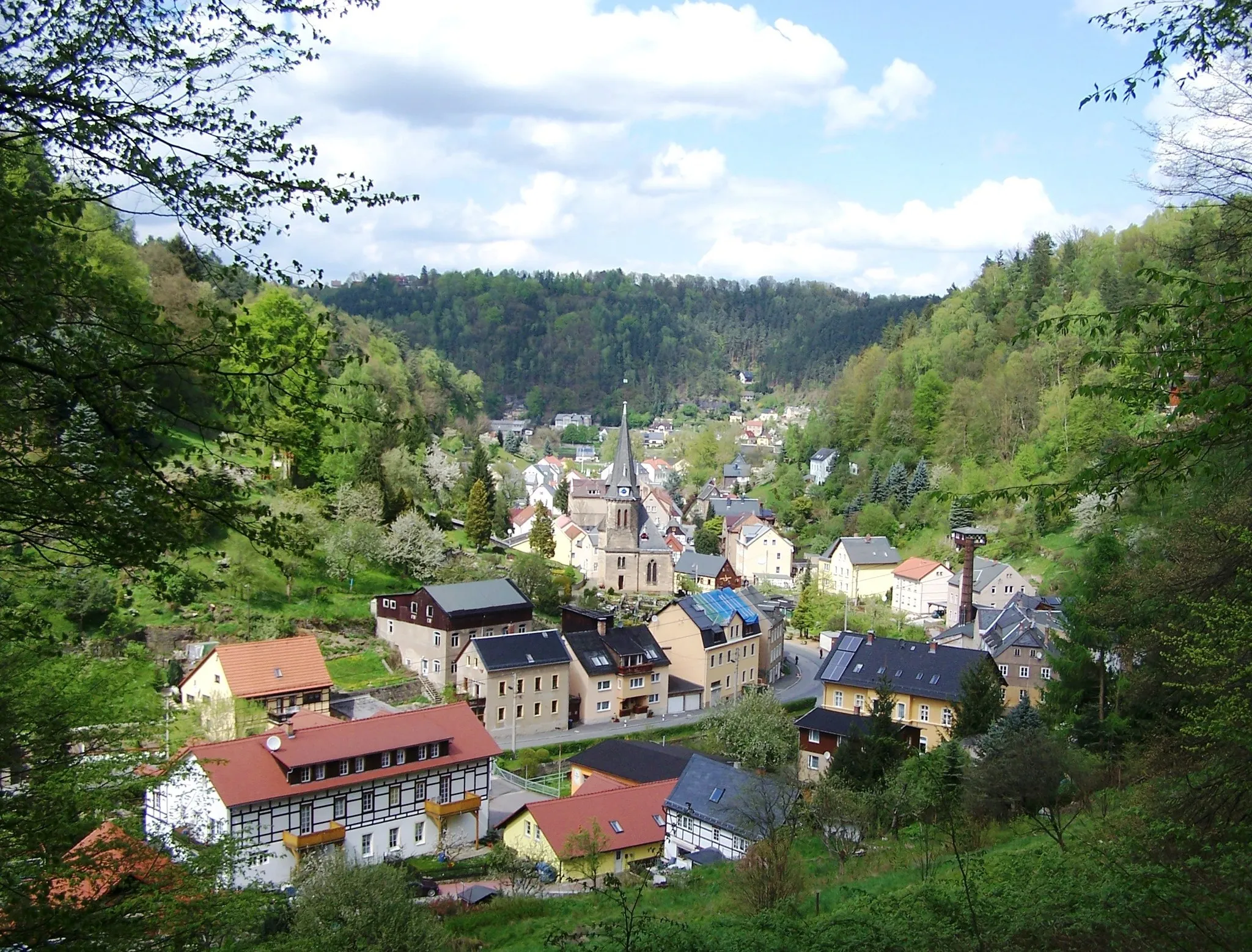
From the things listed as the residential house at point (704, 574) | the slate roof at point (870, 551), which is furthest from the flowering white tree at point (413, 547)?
the slate roof at point (870, 551)

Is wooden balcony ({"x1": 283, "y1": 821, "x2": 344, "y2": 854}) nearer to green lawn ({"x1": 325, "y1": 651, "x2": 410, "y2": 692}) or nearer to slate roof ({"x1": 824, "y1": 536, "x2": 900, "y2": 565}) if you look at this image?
green lawn ({"x1": 325, "y1": 651, "x2": 410, "y2": 692})

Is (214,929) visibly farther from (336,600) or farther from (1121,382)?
(336,600)

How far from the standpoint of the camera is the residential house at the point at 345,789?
58.4ft

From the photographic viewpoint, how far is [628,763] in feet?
78.7

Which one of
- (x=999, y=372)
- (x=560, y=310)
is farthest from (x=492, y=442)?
(x=560, y=310)

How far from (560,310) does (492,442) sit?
307ft

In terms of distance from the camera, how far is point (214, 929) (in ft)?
28.1

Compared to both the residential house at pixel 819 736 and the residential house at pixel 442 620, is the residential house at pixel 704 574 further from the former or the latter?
the residential house at pixel 819 736

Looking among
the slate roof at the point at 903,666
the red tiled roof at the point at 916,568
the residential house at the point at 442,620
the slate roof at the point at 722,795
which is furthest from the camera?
the red tiled roof at the point at 916,568

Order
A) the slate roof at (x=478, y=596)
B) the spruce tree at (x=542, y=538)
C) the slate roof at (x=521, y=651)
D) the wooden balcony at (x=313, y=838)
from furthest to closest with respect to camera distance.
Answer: the spruce tree at (x=542, y=538)
the slate roof at (x=478, y=596)
the slate roof at (x=521, y=651)
the wooden balcony at (x=313, y=838)

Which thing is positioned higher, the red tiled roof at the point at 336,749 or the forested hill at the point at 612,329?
the forested hill at the point at 612,329

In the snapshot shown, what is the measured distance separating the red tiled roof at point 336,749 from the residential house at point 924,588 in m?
29.7

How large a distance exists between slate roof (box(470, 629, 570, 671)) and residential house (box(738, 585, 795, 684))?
9970 mm

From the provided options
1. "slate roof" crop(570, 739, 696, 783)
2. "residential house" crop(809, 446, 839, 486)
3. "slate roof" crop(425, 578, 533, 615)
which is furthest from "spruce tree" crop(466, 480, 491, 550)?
"residential house" crop(809, 446, 839, 486)
